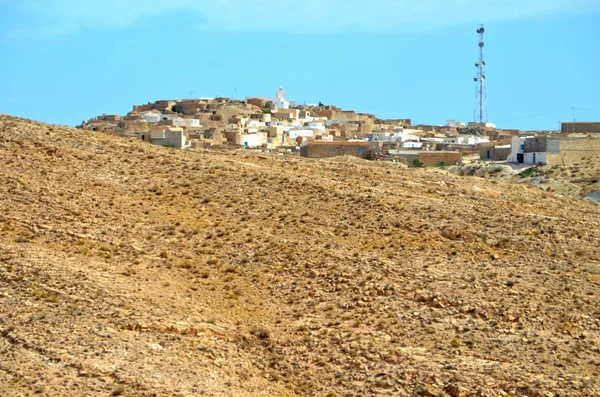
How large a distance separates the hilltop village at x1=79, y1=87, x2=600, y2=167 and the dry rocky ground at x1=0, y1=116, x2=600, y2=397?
12.2m

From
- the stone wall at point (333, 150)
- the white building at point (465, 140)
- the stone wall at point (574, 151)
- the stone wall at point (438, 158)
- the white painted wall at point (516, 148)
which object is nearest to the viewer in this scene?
the stone wall at point (333, 150)

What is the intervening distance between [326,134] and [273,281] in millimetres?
40684

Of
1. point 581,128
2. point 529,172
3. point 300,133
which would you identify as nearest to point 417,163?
point 529,172

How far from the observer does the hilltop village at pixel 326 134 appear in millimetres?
33906

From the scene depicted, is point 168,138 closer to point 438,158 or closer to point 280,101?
point 438,158

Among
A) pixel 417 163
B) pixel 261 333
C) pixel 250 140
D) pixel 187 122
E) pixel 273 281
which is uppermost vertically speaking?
pixel 187 122

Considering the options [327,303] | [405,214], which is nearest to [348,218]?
[405,214]

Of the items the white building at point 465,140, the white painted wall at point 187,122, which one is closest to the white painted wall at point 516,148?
the white building at point 465,140

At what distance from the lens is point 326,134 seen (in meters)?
53.9

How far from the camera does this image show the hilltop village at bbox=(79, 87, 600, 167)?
3391cm

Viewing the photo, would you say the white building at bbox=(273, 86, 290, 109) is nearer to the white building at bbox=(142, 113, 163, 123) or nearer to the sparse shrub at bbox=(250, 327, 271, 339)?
the white building at bbox=(142, 113, 163, 123)

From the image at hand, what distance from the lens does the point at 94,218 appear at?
14.5 meters

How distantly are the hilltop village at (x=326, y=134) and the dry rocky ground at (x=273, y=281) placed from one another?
12.2m

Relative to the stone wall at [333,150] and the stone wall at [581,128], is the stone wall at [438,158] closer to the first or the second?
the stone wall at [333,150]
